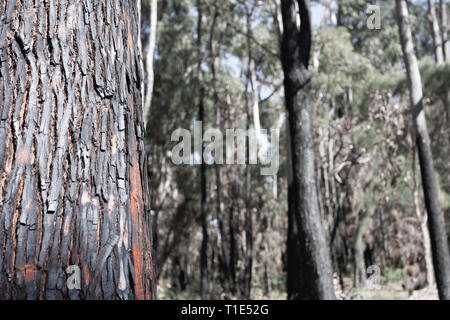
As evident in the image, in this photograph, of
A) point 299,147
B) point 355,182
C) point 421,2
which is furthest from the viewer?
point 421,2

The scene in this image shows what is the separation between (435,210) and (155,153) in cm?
989

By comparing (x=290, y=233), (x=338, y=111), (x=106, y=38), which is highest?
(x=338, y=111)

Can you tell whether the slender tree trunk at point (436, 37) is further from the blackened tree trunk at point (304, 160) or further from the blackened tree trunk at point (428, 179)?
the blackened tree trunk at point (304, 160)

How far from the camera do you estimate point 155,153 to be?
51.5 ft

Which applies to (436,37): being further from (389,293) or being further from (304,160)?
(304,160)

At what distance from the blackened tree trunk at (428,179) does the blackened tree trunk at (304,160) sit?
1.89 metres

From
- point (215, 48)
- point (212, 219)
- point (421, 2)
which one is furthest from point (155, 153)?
point (421, 2)

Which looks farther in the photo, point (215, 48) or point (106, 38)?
point (215, 48)

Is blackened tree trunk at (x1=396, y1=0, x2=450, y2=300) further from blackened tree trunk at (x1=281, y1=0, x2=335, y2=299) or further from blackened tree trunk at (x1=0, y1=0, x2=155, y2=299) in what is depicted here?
blackened tree trunk at (x1=0, y1=0, x2=155, y2=299)

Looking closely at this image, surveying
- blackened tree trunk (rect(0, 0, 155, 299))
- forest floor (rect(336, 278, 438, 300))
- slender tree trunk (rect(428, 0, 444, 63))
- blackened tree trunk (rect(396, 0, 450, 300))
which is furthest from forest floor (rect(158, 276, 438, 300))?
slender tree trunk (rect(428, 0, 444, 63))

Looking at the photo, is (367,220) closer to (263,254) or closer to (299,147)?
(263,254)

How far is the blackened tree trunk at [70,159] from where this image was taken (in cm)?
139

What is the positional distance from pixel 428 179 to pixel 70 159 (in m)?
6.57

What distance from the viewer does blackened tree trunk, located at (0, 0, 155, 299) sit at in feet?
4.57
